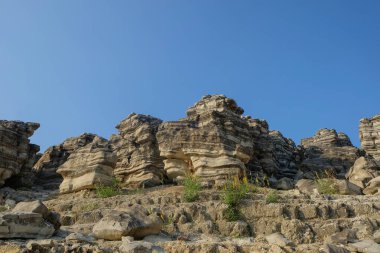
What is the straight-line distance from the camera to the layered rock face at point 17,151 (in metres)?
25.1

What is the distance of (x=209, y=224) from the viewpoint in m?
12.0

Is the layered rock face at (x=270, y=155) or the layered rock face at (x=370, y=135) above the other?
the layered rock face at (x=370, y=135)

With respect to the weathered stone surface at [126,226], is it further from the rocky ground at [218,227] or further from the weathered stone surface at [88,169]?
the weathered stone surface at [88,169]

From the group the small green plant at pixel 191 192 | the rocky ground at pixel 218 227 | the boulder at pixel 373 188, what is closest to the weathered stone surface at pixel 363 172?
the boulder at pixel 373 188

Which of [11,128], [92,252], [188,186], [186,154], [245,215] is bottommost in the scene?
[92,252]

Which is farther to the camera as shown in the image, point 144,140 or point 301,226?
point 144,140

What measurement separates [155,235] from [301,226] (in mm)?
3847

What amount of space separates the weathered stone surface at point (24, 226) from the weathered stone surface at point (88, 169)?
8.88 meters

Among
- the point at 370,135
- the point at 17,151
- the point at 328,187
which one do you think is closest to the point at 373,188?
the point at 328,187

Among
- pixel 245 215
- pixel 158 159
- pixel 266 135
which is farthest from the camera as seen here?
pixel 266 135

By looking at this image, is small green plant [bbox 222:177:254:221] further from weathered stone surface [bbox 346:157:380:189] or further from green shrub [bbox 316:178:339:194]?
weathered stone surface [bbox 346:157:380:189]

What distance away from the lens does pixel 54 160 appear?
31281 mm

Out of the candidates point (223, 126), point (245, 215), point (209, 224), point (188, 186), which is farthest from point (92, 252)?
point (223, 126)

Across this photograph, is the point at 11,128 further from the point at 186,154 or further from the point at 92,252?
the point at 92,252
